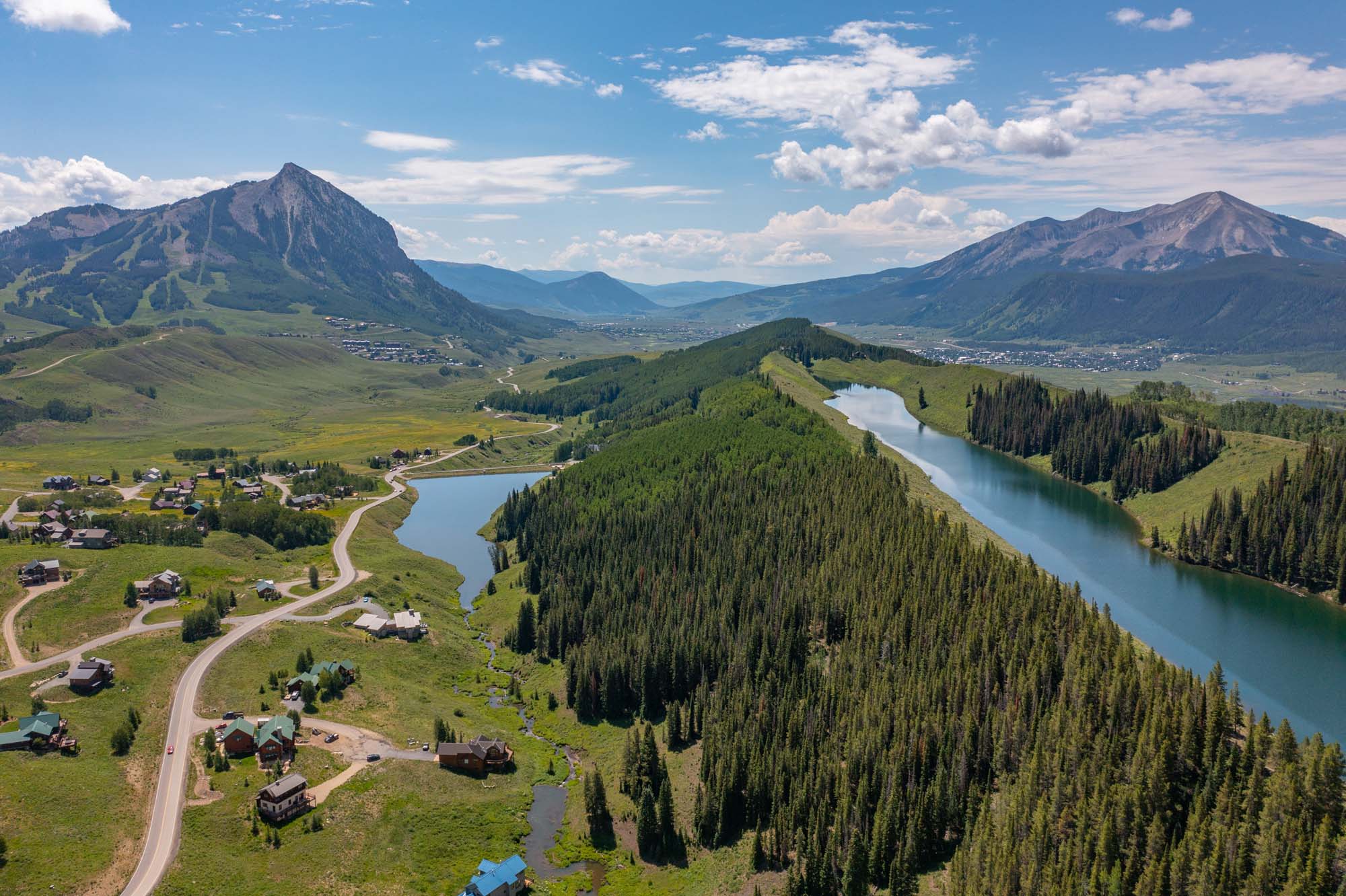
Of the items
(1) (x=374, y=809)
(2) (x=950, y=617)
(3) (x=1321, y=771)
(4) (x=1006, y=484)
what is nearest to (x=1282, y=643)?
(2) (x=950, y=617)

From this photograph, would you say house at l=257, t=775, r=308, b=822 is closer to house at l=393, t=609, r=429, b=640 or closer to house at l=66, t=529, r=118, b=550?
house at l=393, t=609, r=429, b=640

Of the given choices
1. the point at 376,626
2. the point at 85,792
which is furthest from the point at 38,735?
the point at 376,626

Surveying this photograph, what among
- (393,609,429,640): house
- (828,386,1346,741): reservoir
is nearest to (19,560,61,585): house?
(393,609,429,640): house

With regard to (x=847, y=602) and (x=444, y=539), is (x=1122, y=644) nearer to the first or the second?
(x=847, y=602)

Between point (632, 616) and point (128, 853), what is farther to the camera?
point (632, 616)

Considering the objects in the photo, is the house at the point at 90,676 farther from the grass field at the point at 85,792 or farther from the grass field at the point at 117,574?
the grass field at the point at 117,574

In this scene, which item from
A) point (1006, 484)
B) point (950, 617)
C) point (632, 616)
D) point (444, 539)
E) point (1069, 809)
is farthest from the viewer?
point (1006, 484)
